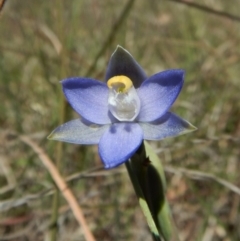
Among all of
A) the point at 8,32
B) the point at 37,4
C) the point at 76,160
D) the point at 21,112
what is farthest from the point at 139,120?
the point at 8,32

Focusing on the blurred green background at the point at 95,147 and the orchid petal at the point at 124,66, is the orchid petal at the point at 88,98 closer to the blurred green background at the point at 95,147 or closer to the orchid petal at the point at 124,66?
the orchid petal at the point at 124,66

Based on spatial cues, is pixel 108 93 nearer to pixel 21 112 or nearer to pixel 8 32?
pixel 21 112

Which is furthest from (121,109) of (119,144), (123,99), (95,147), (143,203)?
(95,147)

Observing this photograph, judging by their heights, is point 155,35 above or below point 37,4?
below

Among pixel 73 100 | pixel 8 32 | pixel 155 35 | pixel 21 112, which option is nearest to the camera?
pixel 73 100

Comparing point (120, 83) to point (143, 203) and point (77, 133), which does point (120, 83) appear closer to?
point (77, 133)

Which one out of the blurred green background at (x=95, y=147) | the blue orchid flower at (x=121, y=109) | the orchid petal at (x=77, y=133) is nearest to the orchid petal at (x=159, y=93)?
the blue orchid flower at (x=121, y=109)
